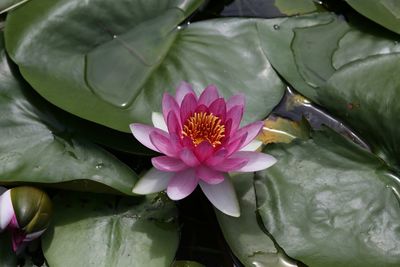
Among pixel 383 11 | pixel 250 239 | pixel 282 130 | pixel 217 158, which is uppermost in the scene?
pixel 383 11

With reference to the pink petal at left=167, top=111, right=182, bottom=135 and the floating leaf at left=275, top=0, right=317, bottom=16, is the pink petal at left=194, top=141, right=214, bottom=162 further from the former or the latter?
the floating leaf at left=275, top=0, right=317, bottom=16

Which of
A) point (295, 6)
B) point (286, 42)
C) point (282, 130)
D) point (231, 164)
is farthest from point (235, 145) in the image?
point (295, 6)

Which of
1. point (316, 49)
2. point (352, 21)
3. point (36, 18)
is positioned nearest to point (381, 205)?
point (316, 49)

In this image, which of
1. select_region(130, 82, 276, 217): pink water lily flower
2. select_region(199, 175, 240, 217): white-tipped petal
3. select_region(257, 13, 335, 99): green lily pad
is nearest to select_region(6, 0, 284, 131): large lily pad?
select_region(257, 13, 335, 99): green lily pad

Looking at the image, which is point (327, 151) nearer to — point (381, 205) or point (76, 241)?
point (381, 205)

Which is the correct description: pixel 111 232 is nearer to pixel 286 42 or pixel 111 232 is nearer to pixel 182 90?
pixel 182 90
